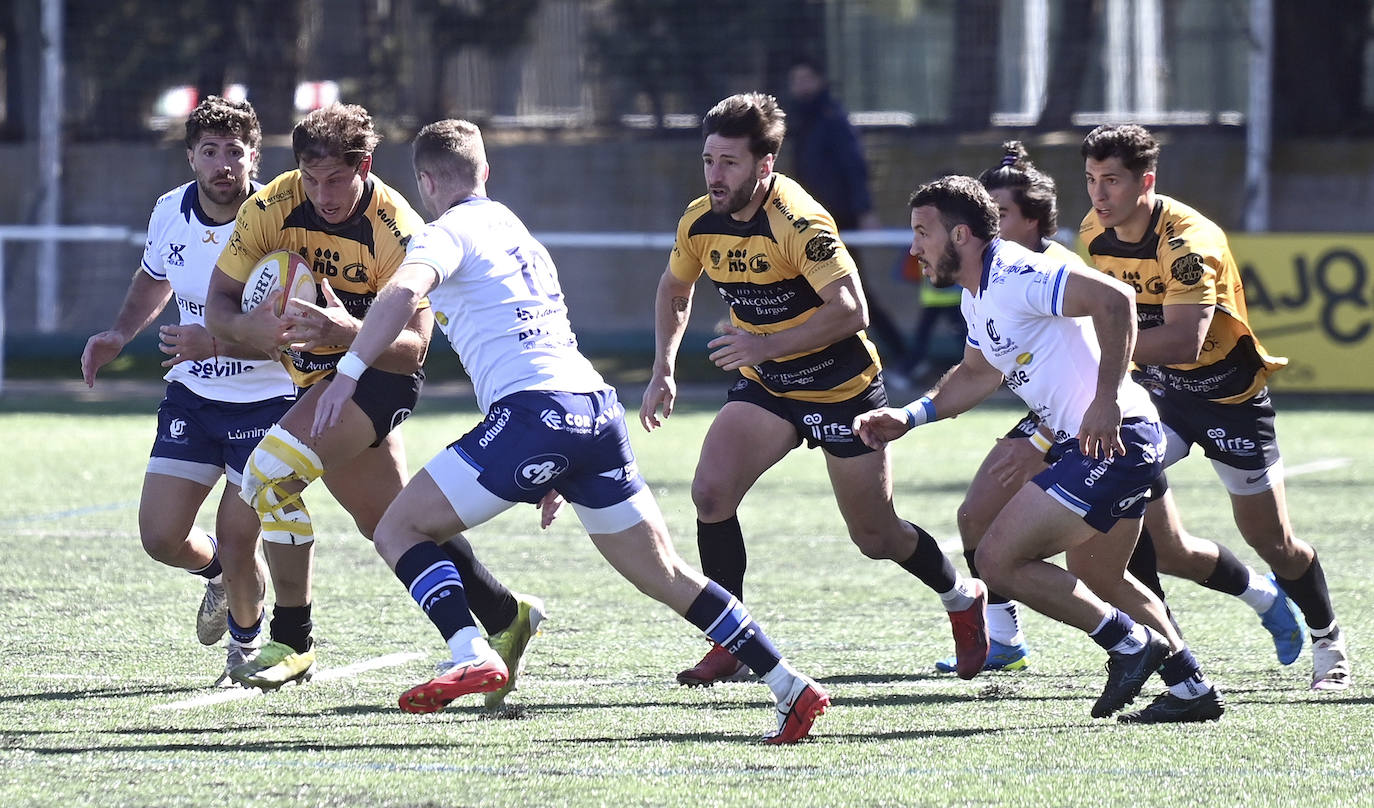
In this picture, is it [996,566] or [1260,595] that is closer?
[996,566]

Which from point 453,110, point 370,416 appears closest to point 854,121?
point 453,110

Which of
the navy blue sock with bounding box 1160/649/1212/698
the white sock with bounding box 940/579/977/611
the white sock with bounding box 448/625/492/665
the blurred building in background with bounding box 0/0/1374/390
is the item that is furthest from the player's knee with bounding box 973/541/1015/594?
the blurred building in background with bounding box 0/0/1374/390

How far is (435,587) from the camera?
5.00m

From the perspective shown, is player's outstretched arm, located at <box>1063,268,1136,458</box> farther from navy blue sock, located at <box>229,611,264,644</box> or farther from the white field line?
navy blue sock, located at <box>229,611,264,644</box>

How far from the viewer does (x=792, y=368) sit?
20.7ft

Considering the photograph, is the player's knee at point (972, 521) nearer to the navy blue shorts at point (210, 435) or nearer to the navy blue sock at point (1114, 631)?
the navy blue sock at point (1114, 631)

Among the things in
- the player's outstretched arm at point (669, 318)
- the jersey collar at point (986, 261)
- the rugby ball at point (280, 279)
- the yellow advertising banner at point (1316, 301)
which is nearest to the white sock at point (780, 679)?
the jersey collar at point (986, 261)

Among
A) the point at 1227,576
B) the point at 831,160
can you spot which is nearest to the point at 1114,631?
the point at 1227,576

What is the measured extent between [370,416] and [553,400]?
895mm

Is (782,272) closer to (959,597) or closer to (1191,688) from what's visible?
(959,597)

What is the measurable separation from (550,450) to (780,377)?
4.86ft

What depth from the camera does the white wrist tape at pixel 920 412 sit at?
216 inches

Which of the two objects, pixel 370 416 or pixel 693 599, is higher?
pixel 370 416

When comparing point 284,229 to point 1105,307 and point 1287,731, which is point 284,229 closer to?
point 1105,307
